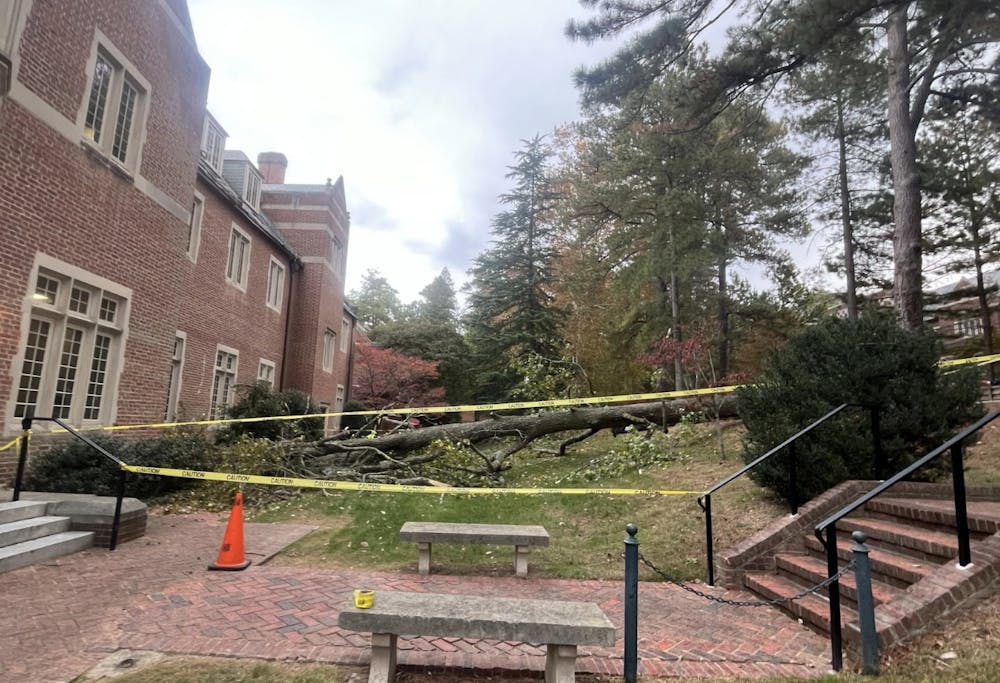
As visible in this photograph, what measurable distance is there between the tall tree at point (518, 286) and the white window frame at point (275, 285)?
439 inches

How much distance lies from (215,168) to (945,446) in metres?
→ 19.1

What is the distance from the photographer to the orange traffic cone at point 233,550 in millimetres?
5912

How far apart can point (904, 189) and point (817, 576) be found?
335 inches

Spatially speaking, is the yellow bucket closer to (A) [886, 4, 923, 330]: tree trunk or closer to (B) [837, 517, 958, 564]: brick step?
(B) [837, 517, 958, 564]: brick step

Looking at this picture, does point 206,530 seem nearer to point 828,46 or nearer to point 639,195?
point 828,46

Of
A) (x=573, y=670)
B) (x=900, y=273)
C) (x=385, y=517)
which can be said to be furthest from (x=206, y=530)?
(x=900, y=273)

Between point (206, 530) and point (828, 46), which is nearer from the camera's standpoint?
point (206, 530)

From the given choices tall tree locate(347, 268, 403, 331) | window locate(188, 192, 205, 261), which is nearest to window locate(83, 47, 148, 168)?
window locate(188, 192, 205, 261)

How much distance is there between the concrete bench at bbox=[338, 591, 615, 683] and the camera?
333 centimetres

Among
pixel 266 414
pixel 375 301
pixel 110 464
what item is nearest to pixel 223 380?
pixel 266 414

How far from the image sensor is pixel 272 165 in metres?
24.4

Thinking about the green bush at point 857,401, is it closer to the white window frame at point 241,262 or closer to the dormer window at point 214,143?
the white window frame at point 241,262

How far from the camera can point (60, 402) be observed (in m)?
8.70

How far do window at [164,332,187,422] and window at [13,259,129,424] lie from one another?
4122mm
